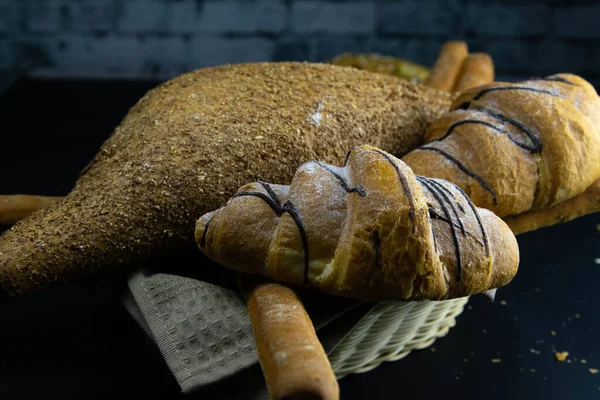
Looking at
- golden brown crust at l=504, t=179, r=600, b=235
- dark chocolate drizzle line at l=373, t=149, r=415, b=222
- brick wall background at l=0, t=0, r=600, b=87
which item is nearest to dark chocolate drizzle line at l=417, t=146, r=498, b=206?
golden brown crust at l=504, t=179, r=600, b=235

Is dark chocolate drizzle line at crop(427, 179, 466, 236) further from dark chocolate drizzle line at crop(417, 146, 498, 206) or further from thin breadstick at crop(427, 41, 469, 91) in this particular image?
thin breadstick at crop(427, 41, 469, 91)

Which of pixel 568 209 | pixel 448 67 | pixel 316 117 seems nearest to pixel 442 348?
pixel 568 209

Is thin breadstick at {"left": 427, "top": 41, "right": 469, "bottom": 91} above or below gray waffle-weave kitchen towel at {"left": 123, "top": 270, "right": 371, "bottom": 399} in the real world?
above

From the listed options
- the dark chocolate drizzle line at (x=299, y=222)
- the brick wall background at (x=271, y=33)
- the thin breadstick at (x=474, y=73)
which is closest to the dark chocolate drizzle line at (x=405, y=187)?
the dark chocolate drizzle line at (x=299, y=222)

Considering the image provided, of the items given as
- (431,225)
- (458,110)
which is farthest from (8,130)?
(431,225)

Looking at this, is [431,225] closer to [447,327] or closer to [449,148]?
[449,148]

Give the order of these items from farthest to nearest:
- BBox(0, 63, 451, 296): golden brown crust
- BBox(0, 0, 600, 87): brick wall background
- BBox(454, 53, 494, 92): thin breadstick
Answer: BBox(0, 0, 600, 87): brick wall background < BBox(454, 53, 494, 92): thin breadstick < BBox(0, 63, 451, 296): golden brown crust

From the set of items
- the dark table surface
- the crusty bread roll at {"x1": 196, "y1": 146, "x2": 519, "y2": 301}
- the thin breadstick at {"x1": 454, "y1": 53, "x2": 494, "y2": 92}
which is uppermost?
the thin breadstick at {"x1": 454, "y1": 53, "x2": 494, "y2": 92}
